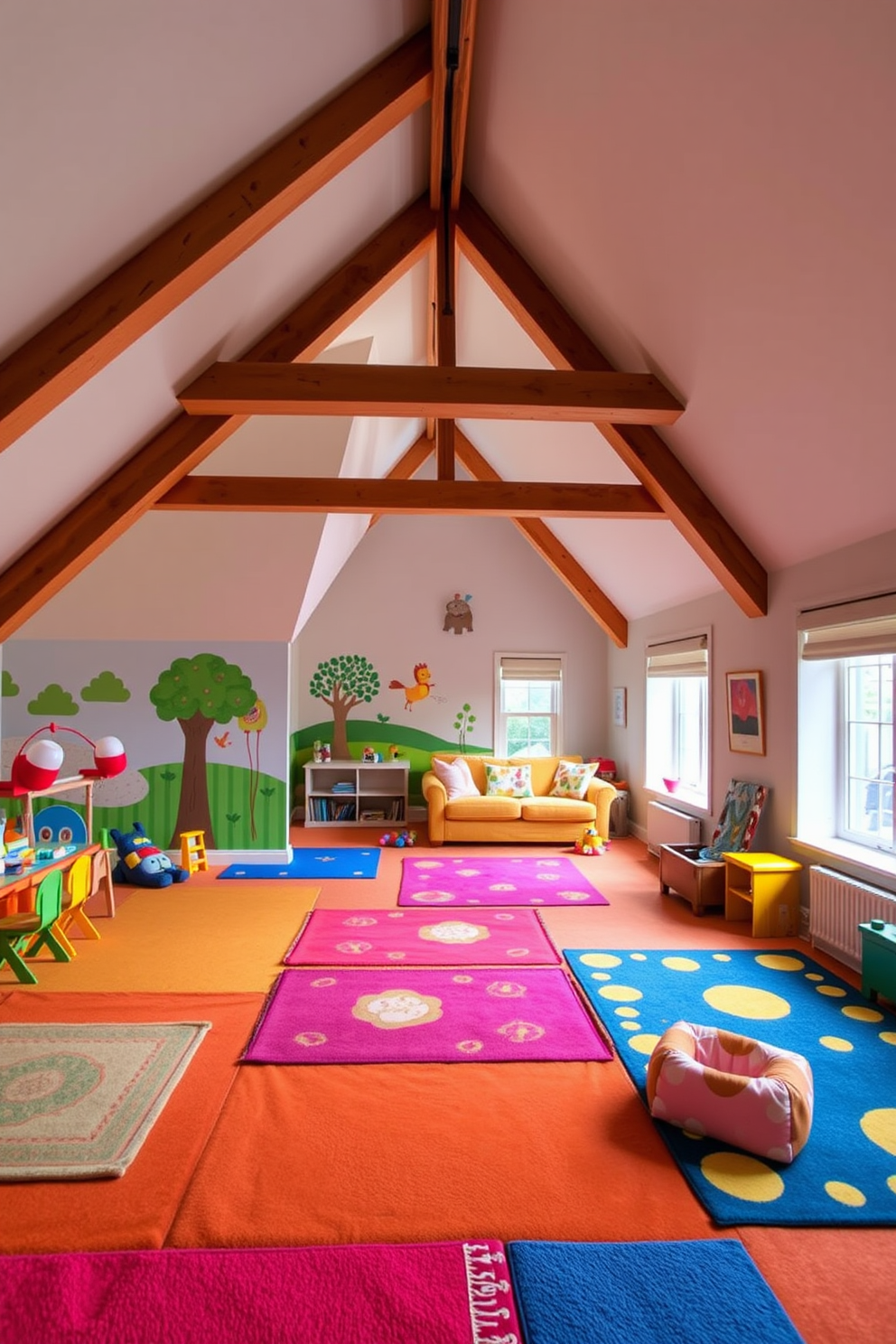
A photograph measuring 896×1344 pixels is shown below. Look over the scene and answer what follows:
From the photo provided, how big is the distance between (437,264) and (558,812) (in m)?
4.83

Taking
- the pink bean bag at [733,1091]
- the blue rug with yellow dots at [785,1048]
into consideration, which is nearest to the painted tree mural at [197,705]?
the blue rug with yellow dots at [785,1048]

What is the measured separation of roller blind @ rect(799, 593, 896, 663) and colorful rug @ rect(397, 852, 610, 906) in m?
2.30

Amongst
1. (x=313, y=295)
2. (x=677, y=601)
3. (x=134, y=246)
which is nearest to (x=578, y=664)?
(x=677, y=601)

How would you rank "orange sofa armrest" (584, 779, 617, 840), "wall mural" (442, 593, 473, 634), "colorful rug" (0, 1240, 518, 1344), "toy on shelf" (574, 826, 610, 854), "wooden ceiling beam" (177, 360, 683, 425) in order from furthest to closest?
"wall mural" (442, 593, 473, 634), "orange sofa armrest" (584, 779, 617, 840), "toy on shelf" (574, 826, 610, 854), "wooden ceiling beam" (177, 360, 683, 425), "colorful rug" (0, 1240, 518, 1344)

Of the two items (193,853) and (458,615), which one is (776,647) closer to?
(458,615)

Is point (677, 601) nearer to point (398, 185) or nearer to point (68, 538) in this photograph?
point (398, 185)

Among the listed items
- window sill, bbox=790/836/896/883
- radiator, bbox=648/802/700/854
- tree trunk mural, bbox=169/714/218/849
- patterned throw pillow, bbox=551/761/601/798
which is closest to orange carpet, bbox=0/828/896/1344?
window sill, bbox=790/836/896/883

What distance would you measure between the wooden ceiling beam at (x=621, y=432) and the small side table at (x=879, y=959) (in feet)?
7.56

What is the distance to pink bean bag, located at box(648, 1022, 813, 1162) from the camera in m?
2.66

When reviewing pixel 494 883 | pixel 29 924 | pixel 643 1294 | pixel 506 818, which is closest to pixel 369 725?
pixel 506 818

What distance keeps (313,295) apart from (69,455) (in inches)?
68.0

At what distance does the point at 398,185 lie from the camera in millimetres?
4449

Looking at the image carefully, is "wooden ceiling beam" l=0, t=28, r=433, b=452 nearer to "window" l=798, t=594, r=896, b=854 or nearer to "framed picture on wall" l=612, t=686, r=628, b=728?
"window" l=798, t=594, r=896, b=854

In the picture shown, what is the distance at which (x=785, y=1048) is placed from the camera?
3453 millimetres
